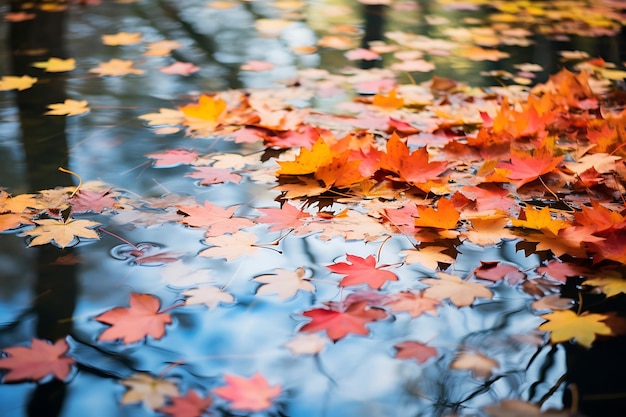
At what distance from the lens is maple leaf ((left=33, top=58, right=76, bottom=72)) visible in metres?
2.45


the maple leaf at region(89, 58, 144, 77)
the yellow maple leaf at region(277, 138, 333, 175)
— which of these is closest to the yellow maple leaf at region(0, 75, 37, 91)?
the maple leaf at region(89, 58, 144, 77)

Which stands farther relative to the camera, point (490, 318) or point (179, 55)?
point (179, 55)

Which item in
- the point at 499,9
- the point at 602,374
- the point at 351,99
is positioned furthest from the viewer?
the point at 499,9

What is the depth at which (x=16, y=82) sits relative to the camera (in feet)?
7.59

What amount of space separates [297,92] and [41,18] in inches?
60.5

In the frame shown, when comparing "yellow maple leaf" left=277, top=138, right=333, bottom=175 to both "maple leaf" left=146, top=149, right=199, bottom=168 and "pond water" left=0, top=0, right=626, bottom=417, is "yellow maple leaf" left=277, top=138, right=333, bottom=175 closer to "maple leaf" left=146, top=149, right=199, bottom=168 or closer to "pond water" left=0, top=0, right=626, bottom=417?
"pond water" left=0, top=0, right=626, bottom=417

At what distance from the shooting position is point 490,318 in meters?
1.14

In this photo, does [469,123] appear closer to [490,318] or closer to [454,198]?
[454,198]

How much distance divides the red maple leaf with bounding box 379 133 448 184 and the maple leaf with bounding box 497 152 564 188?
0.18 metres

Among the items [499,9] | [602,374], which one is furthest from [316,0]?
[602,374]

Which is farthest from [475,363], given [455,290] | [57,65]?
[57,65]

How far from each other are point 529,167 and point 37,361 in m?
1.19

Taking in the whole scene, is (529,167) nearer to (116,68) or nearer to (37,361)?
(37,361)

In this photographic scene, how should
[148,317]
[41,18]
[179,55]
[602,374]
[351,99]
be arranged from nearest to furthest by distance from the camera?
[602,374] → [148,317] → [351,99] → [179,55] → [41,18]
